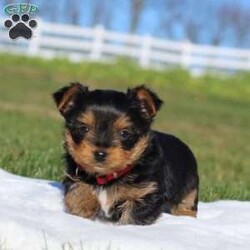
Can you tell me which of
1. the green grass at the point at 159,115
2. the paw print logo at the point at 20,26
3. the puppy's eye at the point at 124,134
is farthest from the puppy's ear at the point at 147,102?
the paw print logo at the point at 20,26

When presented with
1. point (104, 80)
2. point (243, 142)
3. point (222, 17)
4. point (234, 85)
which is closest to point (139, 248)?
point (243, 142)

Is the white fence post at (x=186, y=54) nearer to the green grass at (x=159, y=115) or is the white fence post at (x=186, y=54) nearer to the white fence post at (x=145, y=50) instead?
the white fence post at (x=145, y=50)

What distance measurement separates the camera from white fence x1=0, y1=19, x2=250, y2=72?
1236 inches

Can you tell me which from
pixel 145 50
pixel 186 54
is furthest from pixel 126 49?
pixel 186 54

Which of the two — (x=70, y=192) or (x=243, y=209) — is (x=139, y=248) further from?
(x=243, y=209)

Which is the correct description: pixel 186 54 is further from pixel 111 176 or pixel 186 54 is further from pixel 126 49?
pixel 111 176

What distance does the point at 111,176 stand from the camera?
5086 mm

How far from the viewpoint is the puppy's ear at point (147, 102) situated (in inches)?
204

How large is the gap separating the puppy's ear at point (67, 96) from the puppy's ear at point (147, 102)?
31 centimetres

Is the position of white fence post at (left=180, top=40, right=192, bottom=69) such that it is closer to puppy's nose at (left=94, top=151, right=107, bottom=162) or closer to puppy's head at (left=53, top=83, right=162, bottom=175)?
puppy's head at (left=53, top=83, right=162, bottom=175)

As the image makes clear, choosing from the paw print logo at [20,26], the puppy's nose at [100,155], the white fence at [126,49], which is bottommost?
the white fence at [126,49]

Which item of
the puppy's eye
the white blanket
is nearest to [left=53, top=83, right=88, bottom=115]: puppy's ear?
the puppy's eye

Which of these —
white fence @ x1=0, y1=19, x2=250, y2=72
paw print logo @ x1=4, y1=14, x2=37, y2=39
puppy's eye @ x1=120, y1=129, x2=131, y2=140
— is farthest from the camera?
white fence @ x1=0, y1=19, x2=250, y2=72

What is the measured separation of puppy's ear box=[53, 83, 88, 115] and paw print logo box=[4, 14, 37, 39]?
6.25 feet
